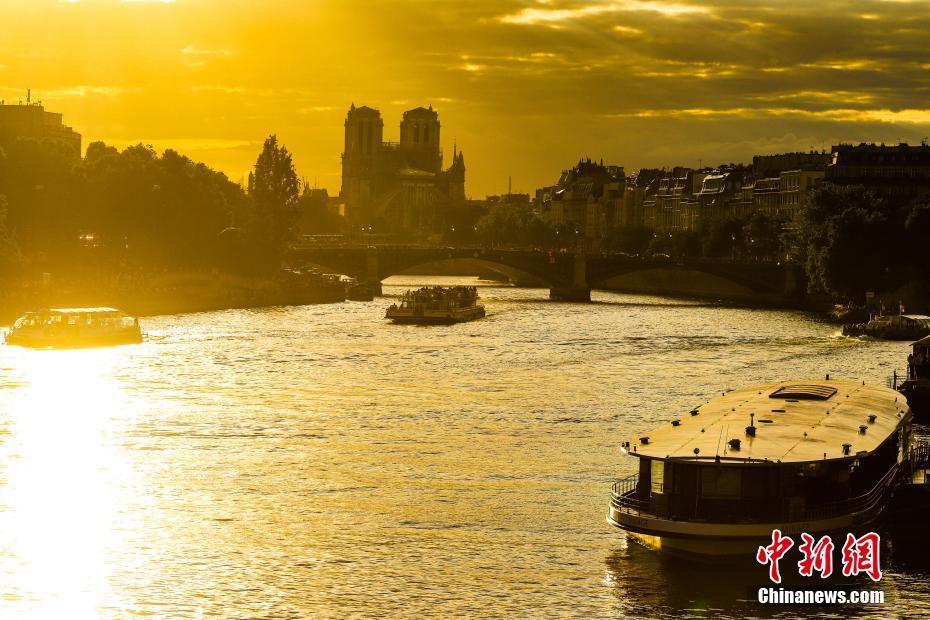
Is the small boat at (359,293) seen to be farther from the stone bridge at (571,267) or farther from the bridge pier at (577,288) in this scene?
the bridge pier at (577,288)

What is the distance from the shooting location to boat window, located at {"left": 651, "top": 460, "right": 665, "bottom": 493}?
1139 inches

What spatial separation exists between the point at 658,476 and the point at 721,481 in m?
1.27

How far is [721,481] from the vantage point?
2827 centimetres

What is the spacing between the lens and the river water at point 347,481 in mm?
27516

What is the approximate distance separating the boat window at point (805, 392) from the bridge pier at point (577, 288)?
280 ft

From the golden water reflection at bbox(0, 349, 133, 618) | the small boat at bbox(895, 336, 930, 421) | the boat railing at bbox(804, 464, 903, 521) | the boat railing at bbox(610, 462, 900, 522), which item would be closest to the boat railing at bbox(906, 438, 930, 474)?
the boat railing at bbox(804, 464, 903, 521)

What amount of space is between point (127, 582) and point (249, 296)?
267 ft

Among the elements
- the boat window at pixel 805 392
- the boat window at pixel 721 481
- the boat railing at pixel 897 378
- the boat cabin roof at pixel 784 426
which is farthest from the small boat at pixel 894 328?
the boat window at pixel 721 481

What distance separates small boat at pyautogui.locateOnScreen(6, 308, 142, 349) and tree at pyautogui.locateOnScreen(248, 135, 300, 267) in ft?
155

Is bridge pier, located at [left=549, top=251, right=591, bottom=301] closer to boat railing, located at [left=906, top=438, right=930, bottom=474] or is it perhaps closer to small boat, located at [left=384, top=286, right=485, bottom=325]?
small boat, located at [left=384, top=286, right=485, bottom=325]

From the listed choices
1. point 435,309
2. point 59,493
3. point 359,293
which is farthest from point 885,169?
point 59,493

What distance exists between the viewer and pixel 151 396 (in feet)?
169

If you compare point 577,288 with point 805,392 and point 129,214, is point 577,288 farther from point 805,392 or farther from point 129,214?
point 805,392

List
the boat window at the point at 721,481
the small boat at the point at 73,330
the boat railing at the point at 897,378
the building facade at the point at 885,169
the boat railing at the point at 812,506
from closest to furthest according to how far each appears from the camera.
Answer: the boat window at the point at 721,481 < the boat railing at the point at 812,506 < the boat railing at the point at 897,378 < the small boat at the point at 73,330 < the building facade at the point at 885,169
